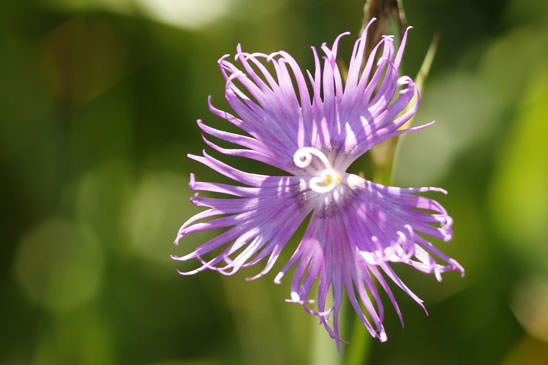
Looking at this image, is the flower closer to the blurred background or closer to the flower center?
the flower center

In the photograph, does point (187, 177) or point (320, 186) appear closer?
point (320, 186)

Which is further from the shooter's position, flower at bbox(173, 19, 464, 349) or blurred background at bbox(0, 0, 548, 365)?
blurred background at bbox(0, 0, 548, 365)

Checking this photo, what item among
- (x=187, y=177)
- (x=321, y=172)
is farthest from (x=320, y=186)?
(x=187, y=177)

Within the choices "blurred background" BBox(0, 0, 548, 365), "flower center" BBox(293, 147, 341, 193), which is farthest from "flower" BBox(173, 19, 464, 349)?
"blurred background" BBox(0, 0, 548, 365)

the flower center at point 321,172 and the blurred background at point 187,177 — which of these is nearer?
the flower center at point 321,172

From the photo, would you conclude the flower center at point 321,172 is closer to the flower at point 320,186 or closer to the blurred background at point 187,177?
the flower at point 320,186

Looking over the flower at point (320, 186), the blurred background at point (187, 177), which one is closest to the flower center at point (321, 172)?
the flower at point (320, 186)

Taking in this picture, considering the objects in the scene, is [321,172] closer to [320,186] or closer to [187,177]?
[320,186]
